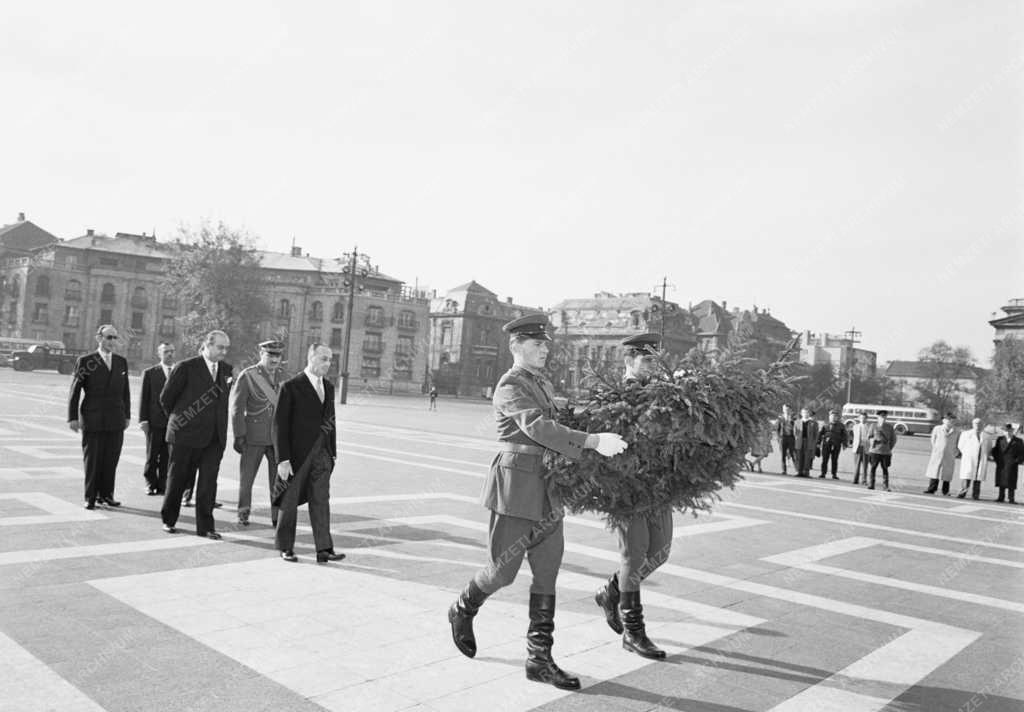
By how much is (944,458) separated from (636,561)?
15.4 metres

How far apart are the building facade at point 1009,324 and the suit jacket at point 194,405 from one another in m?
78.8

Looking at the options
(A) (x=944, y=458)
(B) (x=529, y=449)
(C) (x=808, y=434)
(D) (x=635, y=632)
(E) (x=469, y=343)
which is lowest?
(D) (x=635, y=632)

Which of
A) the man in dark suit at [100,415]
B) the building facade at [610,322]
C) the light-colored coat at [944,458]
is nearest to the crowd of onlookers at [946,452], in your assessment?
the light-colored coat at [944,458]

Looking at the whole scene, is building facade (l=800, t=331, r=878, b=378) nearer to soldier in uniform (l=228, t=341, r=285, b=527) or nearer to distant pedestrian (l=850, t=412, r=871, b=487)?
distant pedestrian (l=850, t=412, r=871, b=487)

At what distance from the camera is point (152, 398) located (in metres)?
10.1

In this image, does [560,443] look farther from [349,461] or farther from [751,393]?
[349,461]

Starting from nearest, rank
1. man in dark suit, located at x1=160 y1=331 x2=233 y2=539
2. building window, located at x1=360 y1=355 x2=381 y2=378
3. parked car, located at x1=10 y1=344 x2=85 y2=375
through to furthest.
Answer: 1. man in dark suit, located at x1=160 y1=331 x2=233 y2=539
2. parked car, located at x1=10 y1=344 x2=85 y2=375
3. building window, located at x1=360 y1=355 x2=381 y2=378

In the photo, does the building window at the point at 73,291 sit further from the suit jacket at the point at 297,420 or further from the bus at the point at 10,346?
the suit jacket at the point at 297,420

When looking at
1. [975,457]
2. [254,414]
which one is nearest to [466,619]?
[254,414]

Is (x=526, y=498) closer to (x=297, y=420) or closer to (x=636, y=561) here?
(x=636, y=561)

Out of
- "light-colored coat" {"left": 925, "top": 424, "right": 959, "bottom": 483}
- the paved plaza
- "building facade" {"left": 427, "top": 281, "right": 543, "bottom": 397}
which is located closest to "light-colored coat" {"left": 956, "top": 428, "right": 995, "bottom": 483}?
"light-colored coat" {"left": 925, "top": 424, "right": 959, "bottom": 483}

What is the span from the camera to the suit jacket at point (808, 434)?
19.7 meters

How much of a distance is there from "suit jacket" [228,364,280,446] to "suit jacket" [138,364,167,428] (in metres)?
1.70

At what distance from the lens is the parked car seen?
55.9 metres
